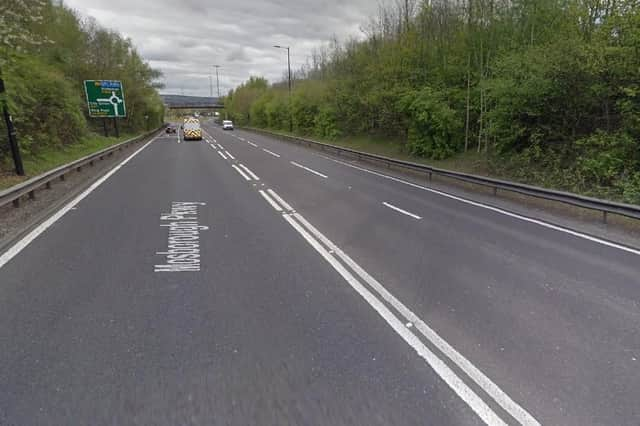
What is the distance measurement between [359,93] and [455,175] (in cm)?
1361

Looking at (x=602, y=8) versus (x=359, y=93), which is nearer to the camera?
(x=602, y=8)

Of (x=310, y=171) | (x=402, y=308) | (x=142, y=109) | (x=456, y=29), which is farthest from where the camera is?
(x=142, y=109)

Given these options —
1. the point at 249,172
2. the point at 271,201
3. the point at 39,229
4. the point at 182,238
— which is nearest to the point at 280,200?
the point at 271,201

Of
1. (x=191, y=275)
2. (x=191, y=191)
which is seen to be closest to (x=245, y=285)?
(x=191, y=275)

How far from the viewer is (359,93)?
24.3m

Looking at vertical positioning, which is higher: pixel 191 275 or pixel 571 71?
pixel 571 71

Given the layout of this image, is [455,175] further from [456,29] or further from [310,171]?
[456,29]

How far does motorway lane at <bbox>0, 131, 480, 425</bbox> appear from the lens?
254 centimetres

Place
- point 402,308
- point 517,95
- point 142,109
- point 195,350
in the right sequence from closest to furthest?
point 195,350 → point 402,308 → point 517,95 → point 142,109

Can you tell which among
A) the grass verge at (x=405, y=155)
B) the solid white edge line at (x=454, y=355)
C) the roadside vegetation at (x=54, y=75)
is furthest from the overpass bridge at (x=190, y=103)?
the solid white edge line at (x=454, y=355)

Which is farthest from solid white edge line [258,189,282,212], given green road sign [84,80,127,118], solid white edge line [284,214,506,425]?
green road sign [84,80,127,118]

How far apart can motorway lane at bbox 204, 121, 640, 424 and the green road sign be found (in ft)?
82.3

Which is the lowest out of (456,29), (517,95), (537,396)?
(537,396)

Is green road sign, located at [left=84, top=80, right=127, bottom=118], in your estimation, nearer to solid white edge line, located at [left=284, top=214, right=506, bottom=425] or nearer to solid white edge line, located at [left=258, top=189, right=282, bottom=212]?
solid white edge line, located at [left=258, top=189, right=282, bottom=212]
